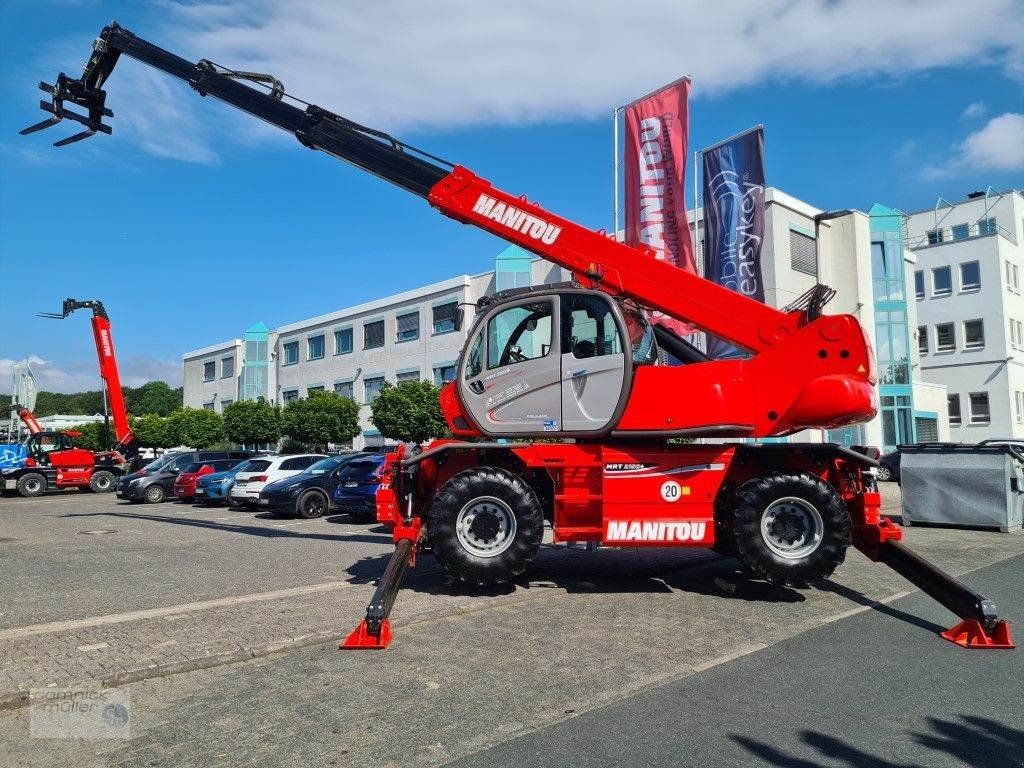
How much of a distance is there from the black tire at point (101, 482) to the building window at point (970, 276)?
41403 mm

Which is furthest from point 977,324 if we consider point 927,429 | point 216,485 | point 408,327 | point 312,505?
point 216,485

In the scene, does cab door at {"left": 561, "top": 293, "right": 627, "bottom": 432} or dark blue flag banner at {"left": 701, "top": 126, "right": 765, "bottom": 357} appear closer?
cab door at {"left": 561, "top": 293, "right": 627, "bottom": 432}

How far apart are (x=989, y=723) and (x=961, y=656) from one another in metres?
1.54

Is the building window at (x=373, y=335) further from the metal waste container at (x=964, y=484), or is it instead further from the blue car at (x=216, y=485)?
the metal waste container at (x=964, y=484)

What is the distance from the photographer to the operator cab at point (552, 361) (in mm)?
8109

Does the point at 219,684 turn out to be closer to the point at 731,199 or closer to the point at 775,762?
the point at 775,762

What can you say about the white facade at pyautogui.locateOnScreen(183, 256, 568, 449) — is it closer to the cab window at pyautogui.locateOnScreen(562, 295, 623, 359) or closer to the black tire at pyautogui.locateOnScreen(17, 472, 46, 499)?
the black tire at pyautogui.locateOnScreen(17, 472, 46, 499)

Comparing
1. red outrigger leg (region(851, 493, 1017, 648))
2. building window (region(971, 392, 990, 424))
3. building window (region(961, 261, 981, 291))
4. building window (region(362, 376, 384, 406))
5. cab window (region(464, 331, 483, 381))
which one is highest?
building window (region(961, 261, 981, 291))

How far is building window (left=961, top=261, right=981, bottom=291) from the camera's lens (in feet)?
132

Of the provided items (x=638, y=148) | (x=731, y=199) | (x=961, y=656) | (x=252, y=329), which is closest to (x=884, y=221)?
(x=731, y=199)

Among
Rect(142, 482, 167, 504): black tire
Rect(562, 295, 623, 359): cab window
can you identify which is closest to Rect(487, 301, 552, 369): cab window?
Rect(562, 295, 623, 359): cab window

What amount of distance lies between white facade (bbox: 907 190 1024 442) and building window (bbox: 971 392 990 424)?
0.04 m

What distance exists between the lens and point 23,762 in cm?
412

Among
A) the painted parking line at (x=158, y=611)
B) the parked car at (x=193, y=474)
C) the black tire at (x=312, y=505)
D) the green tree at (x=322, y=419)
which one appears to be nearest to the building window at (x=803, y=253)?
the black tire at (x=312, y=505)
